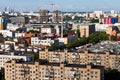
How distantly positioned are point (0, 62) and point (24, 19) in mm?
22426

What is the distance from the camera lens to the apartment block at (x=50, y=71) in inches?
356

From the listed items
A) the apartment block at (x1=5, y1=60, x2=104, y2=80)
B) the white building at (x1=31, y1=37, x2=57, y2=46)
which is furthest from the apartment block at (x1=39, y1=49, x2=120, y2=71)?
the white building at (x1=31, y1=37, x2=57, y2=46)

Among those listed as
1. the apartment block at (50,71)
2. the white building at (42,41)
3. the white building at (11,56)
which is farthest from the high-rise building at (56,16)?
the apartment block at (50,71)

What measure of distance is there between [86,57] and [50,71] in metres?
2.97

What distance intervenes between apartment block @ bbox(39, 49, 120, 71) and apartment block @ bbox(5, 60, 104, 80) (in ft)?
8.34

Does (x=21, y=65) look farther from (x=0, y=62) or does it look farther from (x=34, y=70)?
(x=0, y=62)

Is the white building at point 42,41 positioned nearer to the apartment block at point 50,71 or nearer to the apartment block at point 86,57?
the apartment block at point 86,57

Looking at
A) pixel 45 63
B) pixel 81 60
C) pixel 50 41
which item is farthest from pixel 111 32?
pixel 45 63

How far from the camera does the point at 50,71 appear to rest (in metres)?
9.27

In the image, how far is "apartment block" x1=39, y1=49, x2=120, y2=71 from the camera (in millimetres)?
11680

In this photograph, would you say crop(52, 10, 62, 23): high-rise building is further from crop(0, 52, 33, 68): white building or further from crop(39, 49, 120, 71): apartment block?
crop(39, 49, 120, 71): apartment block

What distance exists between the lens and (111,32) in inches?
952

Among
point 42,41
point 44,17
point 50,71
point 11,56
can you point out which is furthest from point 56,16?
point 50,71

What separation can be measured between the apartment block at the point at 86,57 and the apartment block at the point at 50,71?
2.54 meters
